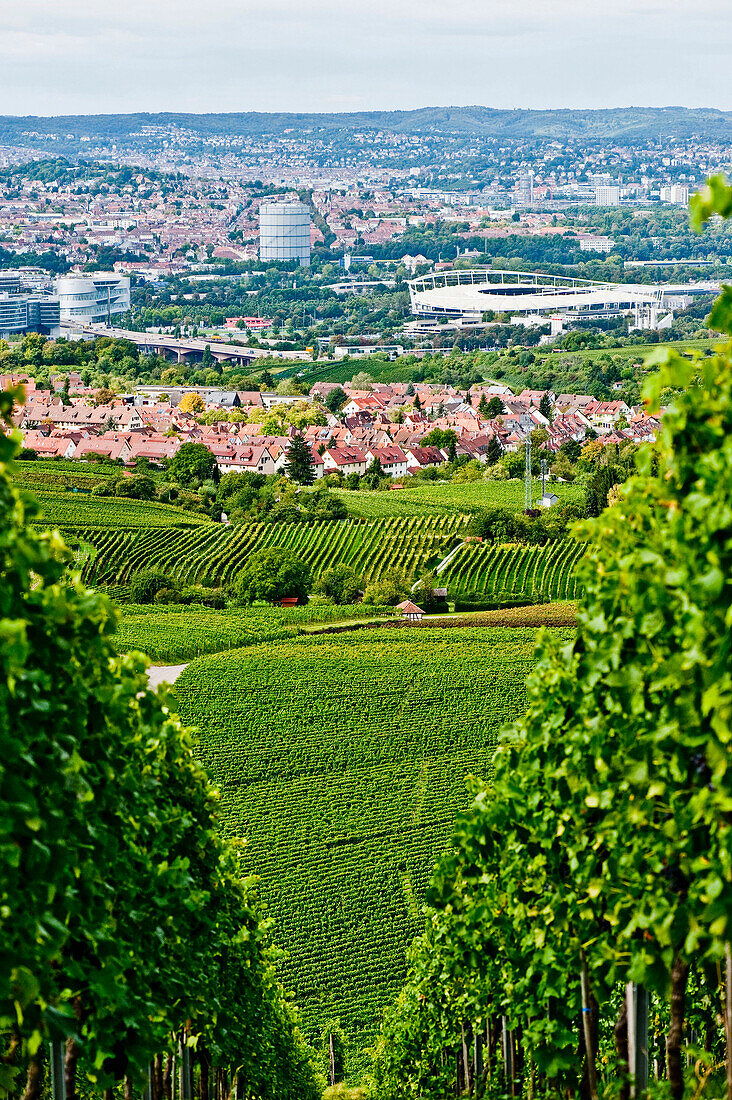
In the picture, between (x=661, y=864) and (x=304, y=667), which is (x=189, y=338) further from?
(x=661, y=864)

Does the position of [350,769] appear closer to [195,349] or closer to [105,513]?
[105,513]

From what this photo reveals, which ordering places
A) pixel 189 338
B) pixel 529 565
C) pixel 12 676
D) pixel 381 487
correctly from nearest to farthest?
pixel 12 676, pixel 529 565, pixel 381 487, pixel 189 338

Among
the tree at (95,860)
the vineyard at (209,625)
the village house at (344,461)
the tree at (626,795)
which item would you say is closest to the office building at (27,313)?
the village house at (344,461)

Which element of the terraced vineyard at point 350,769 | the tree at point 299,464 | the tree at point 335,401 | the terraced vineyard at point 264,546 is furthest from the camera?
the tree at point 335,401

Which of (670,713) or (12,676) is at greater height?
(12,676)

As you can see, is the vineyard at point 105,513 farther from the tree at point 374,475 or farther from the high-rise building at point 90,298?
the high-rise building at point 90,298

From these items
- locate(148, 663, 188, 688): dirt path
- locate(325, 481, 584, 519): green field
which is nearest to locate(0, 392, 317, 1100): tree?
locate(148, 663, 188, 688): dirt path

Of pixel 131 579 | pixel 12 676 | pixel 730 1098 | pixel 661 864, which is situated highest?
pixel 12 676

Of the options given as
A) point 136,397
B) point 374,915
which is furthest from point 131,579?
point 136,397
